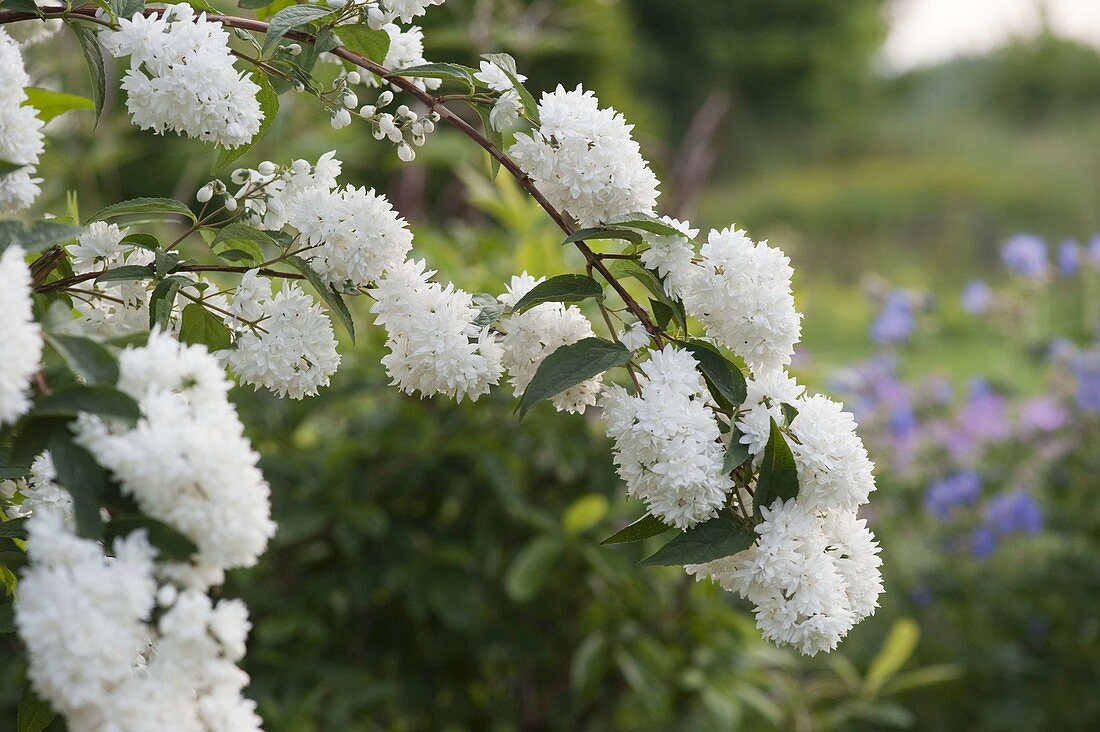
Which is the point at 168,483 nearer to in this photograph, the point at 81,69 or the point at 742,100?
the point at 81,69

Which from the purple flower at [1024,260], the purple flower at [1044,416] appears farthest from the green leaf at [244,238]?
the purple flower at [1024,260]

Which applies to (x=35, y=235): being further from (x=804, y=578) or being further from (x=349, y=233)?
(x=804, y=578)

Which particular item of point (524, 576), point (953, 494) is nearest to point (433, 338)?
point (524, 576)

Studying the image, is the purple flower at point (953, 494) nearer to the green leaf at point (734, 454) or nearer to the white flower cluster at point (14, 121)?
the green leaf at point (734, 454)

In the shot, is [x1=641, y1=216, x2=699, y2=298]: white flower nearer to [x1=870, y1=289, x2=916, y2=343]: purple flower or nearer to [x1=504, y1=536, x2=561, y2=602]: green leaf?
[x1=504, y1=536, x2=561, y2=602]: green leaf

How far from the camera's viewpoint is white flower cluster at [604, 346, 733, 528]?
68cm

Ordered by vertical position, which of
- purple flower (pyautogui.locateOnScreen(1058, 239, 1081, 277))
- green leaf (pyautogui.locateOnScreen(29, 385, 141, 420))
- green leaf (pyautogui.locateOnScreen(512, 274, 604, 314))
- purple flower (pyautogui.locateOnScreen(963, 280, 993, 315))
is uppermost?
green leaf (pyautogui.locateOnScreen(512, 274, 604, 314))

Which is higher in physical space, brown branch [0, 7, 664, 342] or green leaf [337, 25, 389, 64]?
green leaf [337, 25, 389, 64]

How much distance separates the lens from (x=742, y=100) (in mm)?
14125

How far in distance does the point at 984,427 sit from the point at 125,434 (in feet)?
8.41

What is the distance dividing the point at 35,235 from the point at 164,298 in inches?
4.8

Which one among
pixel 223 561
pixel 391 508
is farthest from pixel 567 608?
pixel 223 561

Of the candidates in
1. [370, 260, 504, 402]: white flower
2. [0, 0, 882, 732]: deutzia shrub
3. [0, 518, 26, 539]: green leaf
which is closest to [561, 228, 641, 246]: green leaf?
[0, 0, 882, 732]: deutzia shrub

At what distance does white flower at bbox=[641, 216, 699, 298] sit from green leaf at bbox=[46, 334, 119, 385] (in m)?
0.36
